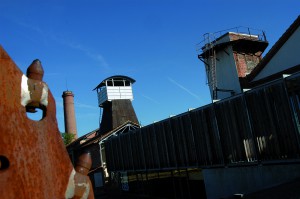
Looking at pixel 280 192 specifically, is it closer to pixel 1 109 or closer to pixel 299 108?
pixel 299 108

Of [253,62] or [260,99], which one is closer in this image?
[260,99]

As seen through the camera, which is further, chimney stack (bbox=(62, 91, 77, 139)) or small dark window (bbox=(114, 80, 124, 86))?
chimney stack (bbox=(62, 91, 77, 139))

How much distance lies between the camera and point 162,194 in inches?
756

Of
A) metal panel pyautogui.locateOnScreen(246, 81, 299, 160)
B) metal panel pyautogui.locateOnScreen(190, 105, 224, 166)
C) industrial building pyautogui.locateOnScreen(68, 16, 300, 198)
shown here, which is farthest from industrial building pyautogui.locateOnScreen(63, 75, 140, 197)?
metal panel pyautogui.locateOnScreen(246, 81, 299, 160)

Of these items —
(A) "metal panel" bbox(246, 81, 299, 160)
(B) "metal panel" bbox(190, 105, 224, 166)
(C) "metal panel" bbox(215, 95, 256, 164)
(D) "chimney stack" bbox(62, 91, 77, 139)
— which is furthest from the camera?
(D) "chimney stack" bbox(62, 91, 77, 139)

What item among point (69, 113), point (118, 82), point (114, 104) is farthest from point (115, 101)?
point (69, 113)

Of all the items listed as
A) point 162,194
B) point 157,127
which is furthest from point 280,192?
point 162,194

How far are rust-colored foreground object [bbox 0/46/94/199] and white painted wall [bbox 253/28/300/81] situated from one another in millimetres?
20066

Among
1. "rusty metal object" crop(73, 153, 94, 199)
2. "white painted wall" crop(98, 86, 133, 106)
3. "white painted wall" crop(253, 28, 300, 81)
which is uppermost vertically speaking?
"white painted wall" crop(98, 86, 133, 106)

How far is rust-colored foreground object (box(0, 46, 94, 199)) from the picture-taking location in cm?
146

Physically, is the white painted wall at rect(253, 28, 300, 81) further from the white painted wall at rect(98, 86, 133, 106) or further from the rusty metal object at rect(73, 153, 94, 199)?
the rusty metal object at rect(73, 153, 94, 199)

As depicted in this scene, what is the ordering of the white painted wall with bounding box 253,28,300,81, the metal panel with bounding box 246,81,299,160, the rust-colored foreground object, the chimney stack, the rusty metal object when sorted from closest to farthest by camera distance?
the rust-colored foreground object < the rusty metal object < the metal panel with bounding box 246,81,299,160 < the white painted wall with bounding box 253,28,300,81 < the chimney stack

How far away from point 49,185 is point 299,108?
32.5 feet

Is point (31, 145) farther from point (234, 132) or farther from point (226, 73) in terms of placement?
point (226, 73)
